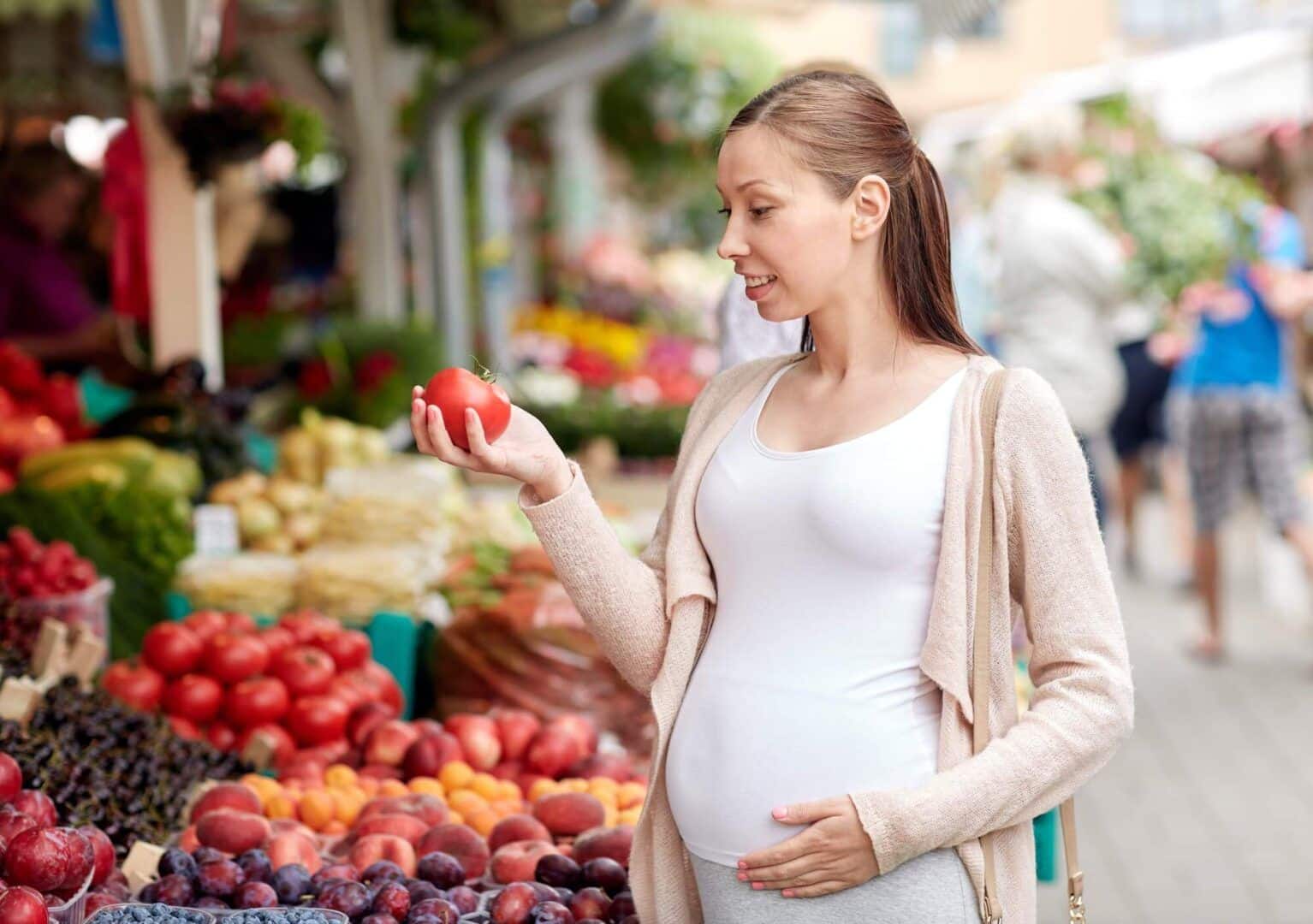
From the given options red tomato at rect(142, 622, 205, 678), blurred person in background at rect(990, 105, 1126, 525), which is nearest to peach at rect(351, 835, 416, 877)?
red tomato at rect(142, 622, 205, 678)

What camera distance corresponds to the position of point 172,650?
3.50 meters

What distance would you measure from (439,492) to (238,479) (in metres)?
0.73

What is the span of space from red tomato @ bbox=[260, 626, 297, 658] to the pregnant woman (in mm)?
1727

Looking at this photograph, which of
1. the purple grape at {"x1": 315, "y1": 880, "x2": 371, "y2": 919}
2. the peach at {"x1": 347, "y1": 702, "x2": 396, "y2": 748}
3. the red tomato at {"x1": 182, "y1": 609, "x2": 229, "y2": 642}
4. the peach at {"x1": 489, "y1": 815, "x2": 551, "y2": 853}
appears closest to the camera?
the purple grape at {"x1": 315, "y1": 880, "x2": 371, "y2": 919}

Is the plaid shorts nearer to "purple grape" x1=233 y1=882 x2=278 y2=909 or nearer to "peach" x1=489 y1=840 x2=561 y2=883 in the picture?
"peach" x1=489 y1=840 x2=561 y2=883

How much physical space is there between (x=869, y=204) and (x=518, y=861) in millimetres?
1248

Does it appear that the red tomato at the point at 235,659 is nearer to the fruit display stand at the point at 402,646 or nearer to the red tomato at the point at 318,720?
the red tomato at the point at 318,720

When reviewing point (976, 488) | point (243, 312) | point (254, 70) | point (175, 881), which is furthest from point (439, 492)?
point (254, 70)

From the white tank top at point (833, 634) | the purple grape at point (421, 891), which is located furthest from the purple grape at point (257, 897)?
the white tank top at point (833, 634)

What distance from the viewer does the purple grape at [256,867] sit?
7.95 ft

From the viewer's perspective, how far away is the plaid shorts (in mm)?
7141

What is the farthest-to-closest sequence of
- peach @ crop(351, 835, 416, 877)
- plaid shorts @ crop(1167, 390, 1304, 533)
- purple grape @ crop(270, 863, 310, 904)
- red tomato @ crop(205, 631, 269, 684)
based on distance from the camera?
plaid shorts @ crop(1167, 390, 1304, 533) < red tomato @ crop(205, 631, 269, 684) < peach @ crop(351, 835, 416, 877) < purple grape @ crop(270, 863, 310, 904)

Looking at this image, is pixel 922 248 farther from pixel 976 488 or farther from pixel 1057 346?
pixel 1057 346

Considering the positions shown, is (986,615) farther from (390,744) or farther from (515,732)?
(390,744)
